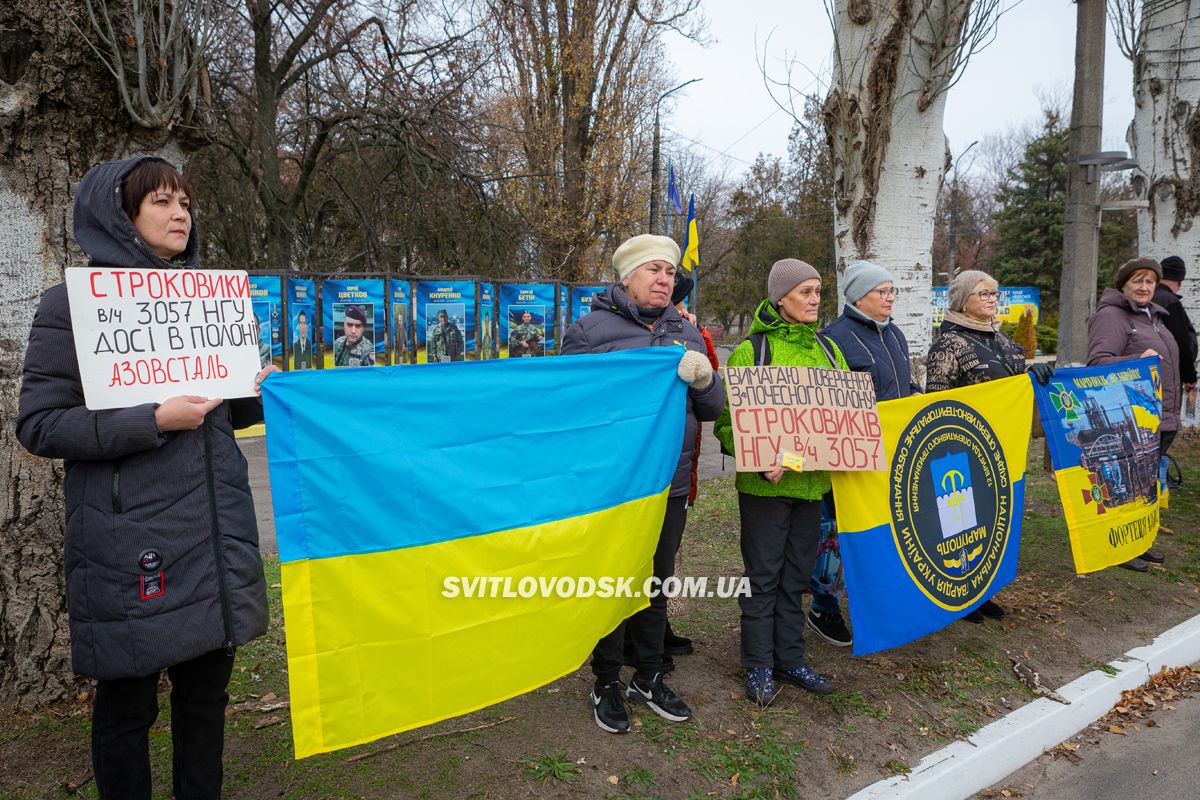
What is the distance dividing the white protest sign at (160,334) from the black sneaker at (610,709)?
1812mm

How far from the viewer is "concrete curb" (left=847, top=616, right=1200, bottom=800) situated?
9.87 ft

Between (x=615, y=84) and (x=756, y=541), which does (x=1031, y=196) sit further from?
(x=756, y=541)

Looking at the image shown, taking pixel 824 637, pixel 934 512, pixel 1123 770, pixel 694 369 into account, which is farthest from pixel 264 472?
pixel 1123 770

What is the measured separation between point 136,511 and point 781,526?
243 cm

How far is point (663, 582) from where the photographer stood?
10.9 feet

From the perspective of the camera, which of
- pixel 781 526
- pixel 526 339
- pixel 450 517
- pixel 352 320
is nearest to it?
pixel 450 517

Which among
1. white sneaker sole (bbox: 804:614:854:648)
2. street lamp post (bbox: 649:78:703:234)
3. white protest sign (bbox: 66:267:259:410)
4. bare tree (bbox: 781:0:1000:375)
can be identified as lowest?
white sneaker sole (bbox: 804:614:854:648)

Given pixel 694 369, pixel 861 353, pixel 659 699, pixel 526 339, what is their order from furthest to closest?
1. pixel 526 339
2. pixel 861 353
3. pixel 659 699
4. pixel 694 369

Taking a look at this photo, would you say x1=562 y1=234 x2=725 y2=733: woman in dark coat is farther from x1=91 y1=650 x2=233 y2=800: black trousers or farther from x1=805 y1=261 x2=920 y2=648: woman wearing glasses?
x1=91 y1=650 x2=233 y2=800: black trousers

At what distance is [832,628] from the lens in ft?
13.6

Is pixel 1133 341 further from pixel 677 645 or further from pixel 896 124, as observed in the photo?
pixel 677 645

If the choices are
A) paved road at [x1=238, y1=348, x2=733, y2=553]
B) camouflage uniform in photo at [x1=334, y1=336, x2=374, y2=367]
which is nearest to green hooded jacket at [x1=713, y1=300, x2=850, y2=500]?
paved road at [x1=238, y1=348, x2=733, y2=553]

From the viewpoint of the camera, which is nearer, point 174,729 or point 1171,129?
point 174,729

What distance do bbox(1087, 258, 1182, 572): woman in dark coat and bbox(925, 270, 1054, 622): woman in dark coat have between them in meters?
1.29
